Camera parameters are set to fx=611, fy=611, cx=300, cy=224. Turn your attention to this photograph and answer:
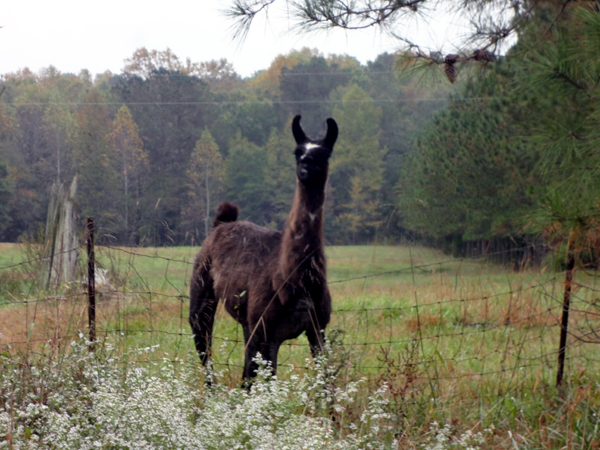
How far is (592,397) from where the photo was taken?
4.53 meters

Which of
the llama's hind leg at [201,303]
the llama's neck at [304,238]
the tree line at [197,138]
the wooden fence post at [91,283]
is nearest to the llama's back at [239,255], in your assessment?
the llama's hind leg at [201,303]

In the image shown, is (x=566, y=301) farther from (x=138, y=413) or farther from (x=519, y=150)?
(x=519, y=150)

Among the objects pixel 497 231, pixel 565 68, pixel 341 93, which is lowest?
pixel 497 231

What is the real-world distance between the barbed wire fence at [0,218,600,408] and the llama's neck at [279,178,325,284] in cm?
41

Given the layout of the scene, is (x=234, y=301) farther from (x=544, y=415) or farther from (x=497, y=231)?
(x=497, y=231)

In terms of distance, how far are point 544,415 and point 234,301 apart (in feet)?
8.51

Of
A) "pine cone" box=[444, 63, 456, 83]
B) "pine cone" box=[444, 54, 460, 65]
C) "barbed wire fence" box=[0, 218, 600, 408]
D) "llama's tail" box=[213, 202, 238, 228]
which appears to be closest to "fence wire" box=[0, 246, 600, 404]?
"barbed wire fence" box=[0, 218, 600, 408]

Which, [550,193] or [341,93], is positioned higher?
[341,93]

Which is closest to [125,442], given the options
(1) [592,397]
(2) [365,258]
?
(1) [592,397]

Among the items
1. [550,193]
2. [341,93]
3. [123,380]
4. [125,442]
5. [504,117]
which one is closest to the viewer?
[125,442]

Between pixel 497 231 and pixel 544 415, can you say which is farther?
pixel 497 231

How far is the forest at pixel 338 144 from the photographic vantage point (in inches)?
206

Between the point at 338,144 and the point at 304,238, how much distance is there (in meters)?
34.4

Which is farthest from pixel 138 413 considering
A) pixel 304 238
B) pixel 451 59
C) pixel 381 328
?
pixel 381 328
